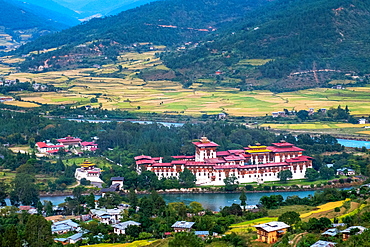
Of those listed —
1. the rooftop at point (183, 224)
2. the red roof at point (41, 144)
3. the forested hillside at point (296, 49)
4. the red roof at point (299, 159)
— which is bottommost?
the rooftop at point (183, 224)

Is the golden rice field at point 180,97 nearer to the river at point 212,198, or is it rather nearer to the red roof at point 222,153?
the red roof at point 222,153

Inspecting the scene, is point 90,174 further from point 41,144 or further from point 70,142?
point 70,142

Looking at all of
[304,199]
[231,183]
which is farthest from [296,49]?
[304,199]

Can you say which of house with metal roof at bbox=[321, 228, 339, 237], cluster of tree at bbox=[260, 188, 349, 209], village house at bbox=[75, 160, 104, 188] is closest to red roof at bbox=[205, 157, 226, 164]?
village house at bbox=[75, 160, 104, 188]

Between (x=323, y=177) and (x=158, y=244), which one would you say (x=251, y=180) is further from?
(x=158, y=244)

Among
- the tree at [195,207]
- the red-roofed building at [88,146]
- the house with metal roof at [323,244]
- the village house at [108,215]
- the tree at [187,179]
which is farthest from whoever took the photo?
the red-roofed building at [88,146]

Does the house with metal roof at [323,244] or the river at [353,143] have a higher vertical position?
the river at [353,143]

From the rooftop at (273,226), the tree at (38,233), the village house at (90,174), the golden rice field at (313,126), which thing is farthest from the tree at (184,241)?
the golden rice field at (313,126)

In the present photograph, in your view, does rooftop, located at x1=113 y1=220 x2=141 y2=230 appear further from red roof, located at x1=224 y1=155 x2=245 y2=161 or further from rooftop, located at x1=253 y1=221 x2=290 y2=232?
red roof, located at x1=224 y1=155 x2=245 y2=161
